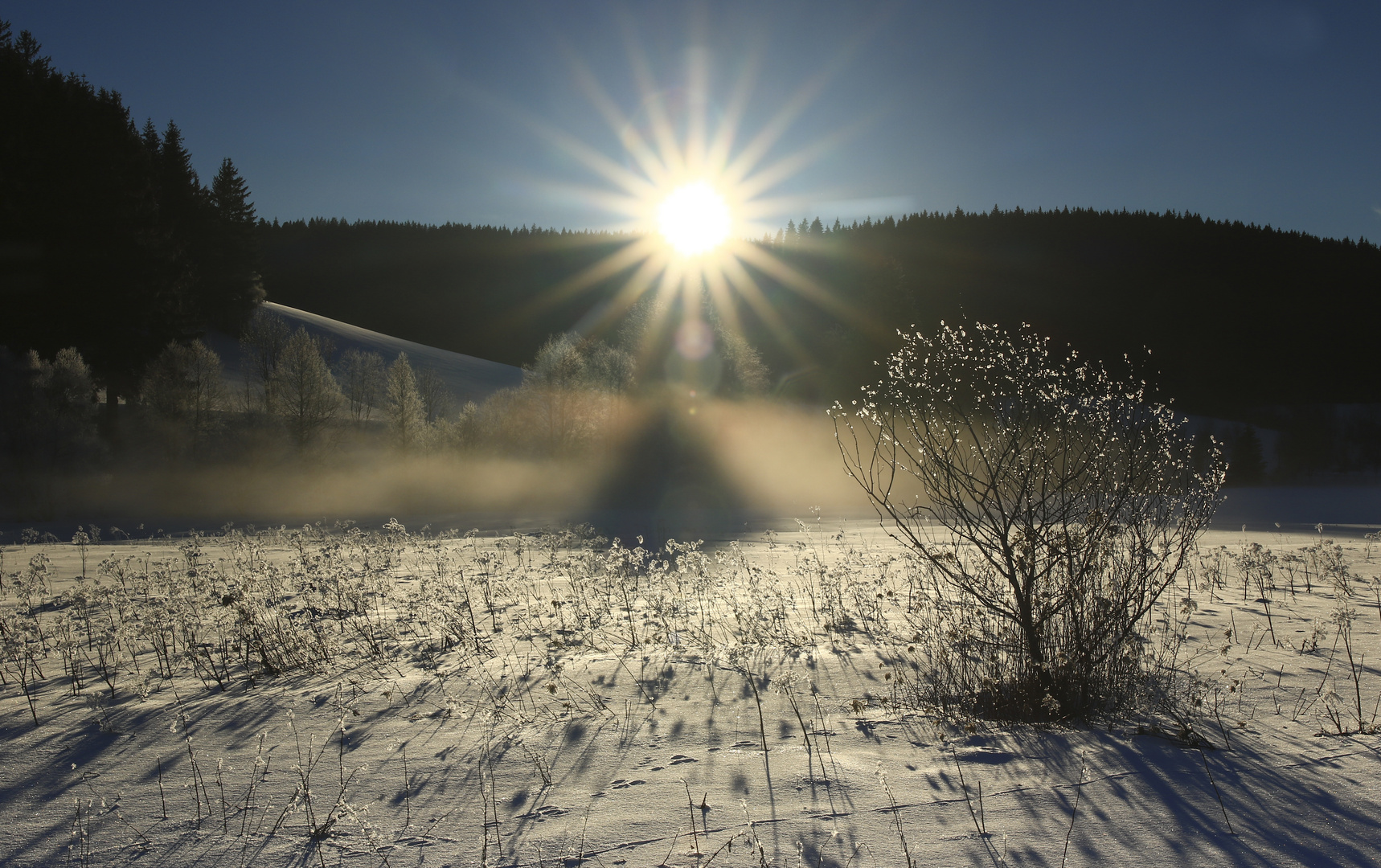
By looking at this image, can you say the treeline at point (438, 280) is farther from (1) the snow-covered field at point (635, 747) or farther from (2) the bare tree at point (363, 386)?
(1) the snow-covered field at point (635, 747)

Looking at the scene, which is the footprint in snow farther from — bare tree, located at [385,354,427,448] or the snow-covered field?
bare tree, located at [385,354,427,448]

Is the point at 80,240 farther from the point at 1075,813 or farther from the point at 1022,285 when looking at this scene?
the point at 1022,285

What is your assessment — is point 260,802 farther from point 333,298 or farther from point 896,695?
point 333,298

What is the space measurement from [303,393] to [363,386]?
7796 mm

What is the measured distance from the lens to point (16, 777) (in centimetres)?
393

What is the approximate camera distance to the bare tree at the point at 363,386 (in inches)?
1703

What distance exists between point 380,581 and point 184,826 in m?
7.26

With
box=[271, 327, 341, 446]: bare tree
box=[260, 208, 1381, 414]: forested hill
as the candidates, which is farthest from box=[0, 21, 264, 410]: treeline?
box=[260, 208, 1381, 414]: forested hill

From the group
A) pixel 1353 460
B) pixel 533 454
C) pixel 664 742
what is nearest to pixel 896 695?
pixel 664 742

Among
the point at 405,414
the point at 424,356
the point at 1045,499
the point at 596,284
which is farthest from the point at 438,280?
the point at 1045,499

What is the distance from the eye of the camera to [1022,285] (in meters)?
110

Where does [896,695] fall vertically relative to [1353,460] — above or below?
below

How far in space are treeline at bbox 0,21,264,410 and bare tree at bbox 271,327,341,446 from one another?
6.23m

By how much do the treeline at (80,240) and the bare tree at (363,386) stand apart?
335 inches
